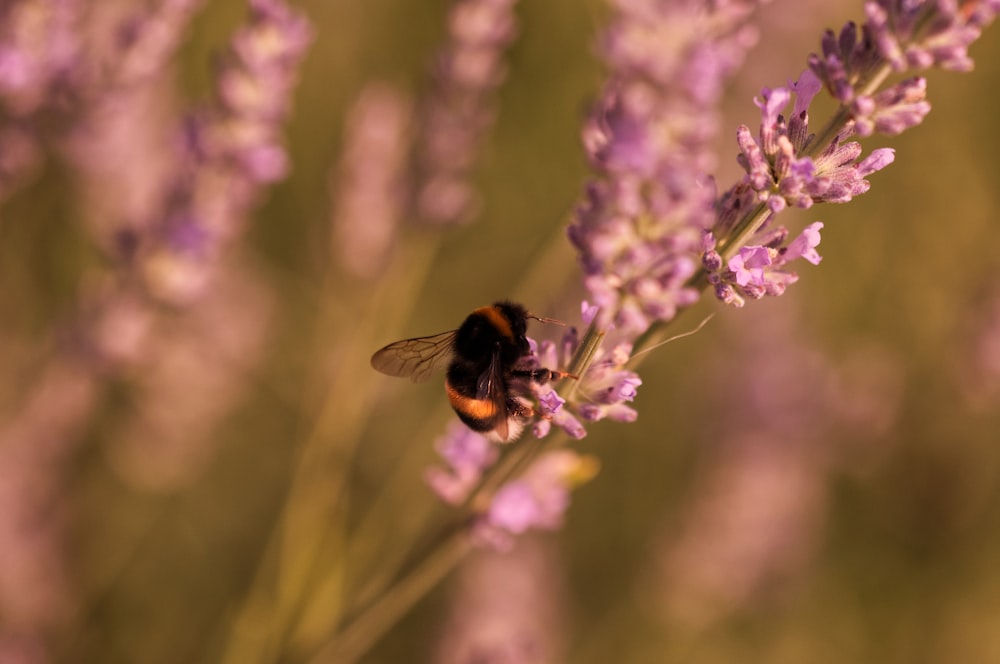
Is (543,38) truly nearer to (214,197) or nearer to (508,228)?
(508,228)

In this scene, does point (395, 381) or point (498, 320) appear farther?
point (395, 381)

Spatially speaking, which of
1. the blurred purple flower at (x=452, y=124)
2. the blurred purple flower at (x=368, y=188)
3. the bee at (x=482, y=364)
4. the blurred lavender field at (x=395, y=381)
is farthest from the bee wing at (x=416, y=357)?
the blurred purple flower at (x=368, y=188)

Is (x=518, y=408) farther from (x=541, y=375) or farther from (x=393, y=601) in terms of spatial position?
(x=393, y=601)

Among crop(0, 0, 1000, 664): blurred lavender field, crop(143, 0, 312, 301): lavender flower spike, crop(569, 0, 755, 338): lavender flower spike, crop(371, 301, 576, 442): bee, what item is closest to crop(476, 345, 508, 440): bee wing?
crop(371, 301, 576, 442): bee

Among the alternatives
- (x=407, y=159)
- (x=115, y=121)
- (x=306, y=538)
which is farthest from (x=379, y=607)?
(x=115, y=121)

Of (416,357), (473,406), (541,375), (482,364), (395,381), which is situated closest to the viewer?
(541,375)

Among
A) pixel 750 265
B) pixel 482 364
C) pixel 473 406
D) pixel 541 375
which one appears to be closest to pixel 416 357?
pixel 482 364

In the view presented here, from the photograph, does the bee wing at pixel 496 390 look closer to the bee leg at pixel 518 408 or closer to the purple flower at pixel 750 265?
the bee leg at pixel 518 408

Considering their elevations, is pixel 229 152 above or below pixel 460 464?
above
